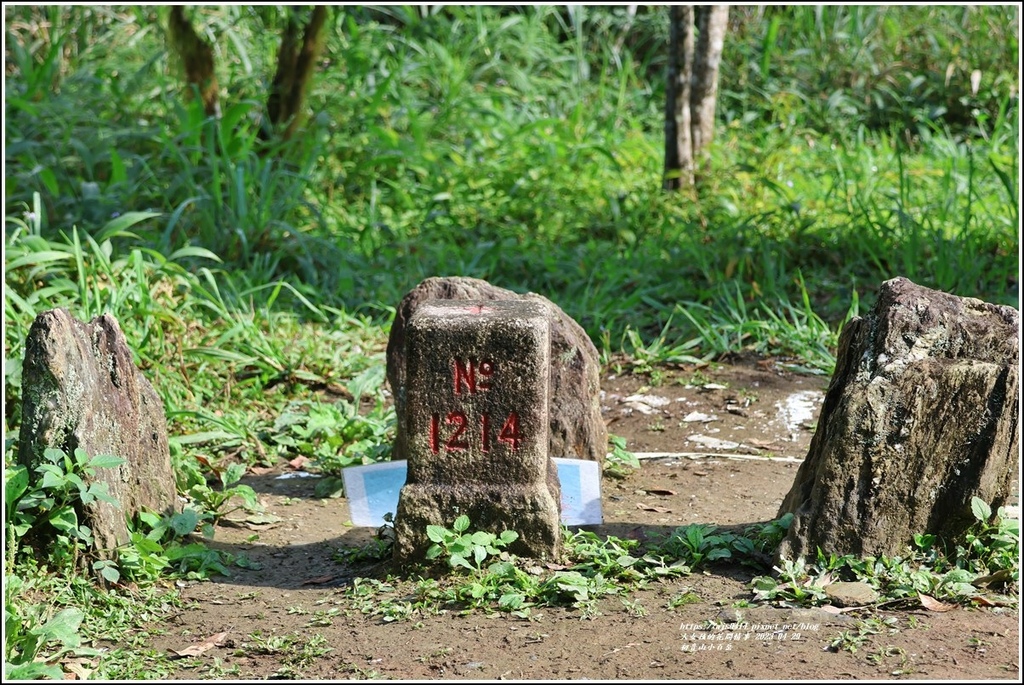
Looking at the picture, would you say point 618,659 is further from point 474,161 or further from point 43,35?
point 43,35

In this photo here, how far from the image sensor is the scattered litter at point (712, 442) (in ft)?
17.3

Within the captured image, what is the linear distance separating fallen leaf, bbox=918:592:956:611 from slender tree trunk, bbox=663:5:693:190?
5.12 m

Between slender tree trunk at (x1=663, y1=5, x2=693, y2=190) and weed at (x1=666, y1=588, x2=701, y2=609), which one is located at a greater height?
slender tree trunk at (x1=663, y1=5, x2=693, y2=190)

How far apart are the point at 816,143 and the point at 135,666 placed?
769cm

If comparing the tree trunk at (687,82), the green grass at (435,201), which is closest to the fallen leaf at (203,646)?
the green grass at (435,201)

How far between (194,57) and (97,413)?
515 cm

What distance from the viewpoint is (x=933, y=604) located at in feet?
11.2

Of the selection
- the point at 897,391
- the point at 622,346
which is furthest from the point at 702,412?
the point at 897,391

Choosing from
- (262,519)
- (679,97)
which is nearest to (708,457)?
(262,519)

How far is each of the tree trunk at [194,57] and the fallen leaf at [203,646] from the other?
222 inches

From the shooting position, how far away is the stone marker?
12.0 feet

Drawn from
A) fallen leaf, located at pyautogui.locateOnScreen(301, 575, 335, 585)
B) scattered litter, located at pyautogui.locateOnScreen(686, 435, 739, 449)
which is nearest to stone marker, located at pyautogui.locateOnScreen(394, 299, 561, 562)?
fallen leaf, located at pyautogui.locateOnScreen(301, 575, 335, 585)

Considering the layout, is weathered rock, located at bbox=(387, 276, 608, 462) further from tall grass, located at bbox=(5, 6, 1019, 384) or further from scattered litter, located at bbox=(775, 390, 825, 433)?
tall grass, located at bbox=(5, 6, 1019, 384)

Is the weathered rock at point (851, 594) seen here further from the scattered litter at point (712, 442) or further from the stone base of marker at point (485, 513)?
the scattered litter at point (712, 442)
